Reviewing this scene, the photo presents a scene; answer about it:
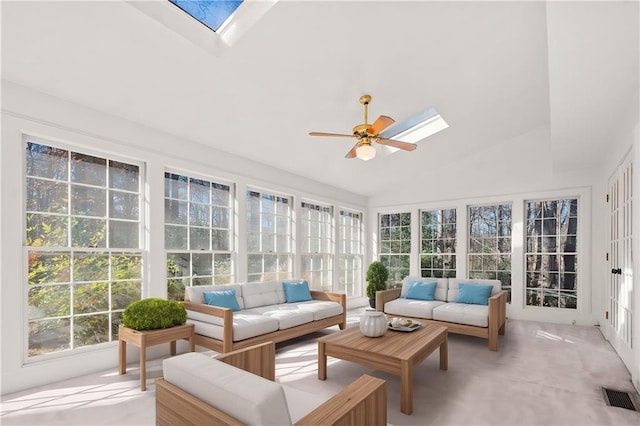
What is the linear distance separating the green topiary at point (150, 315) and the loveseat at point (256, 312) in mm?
402

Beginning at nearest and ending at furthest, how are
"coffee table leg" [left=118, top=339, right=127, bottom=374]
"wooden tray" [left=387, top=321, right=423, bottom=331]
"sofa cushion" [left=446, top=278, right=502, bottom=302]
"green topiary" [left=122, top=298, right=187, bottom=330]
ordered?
"green topiary" [left=122, top=298, right=187, bottom=330] → "coffee table leg" [left=118, top=339, right=127, bottom=374] → "wooden tray" [left=387, top=321, right=423, bottom=331] → "sofa cushion" [left=446, top=278, right=502, bottom=302]

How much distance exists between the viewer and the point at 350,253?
7.91 metres

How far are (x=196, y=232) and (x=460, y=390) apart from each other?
3638 mm

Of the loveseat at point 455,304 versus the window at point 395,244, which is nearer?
the loveseat at point 455,304

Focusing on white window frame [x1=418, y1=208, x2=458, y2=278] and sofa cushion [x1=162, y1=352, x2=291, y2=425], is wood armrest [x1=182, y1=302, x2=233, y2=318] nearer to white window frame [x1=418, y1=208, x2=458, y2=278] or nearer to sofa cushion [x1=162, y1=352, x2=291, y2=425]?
sofa cushion [x1=162, y1=352, x2=291, y2=425]

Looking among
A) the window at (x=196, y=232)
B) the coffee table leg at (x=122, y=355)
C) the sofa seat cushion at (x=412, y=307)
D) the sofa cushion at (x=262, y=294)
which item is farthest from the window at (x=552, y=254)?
the coffee table leg at (x=122, y=355)

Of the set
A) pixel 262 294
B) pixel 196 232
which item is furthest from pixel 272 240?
pixel 196 232

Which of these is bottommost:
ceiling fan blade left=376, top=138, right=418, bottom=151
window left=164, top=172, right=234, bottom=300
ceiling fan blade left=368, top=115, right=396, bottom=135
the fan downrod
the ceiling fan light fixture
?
window left=164, top=172, right=234, bottom=300

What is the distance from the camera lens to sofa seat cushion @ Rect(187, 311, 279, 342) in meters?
3.74

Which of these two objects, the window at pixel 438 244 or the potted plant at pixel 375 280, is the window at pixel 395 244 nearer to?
the window at pixel 438 244

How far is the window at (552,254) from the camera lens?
6.06 m

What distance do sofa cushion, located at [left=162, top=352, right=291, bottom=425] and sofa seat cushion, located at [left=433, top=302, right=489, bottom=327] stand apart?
381 centimetres

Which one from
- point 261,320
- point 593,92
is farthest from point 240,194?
point 593,92

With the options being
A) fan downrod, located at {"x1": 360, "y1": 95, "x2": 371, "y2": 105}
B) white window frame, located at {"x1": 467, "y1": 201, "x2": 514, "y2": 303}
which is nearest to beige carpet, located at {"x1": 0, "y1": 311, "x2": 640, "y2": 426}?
white window frame, located at {"x1": 467, "y1": 201, "x2": 514, "y2": 303}
